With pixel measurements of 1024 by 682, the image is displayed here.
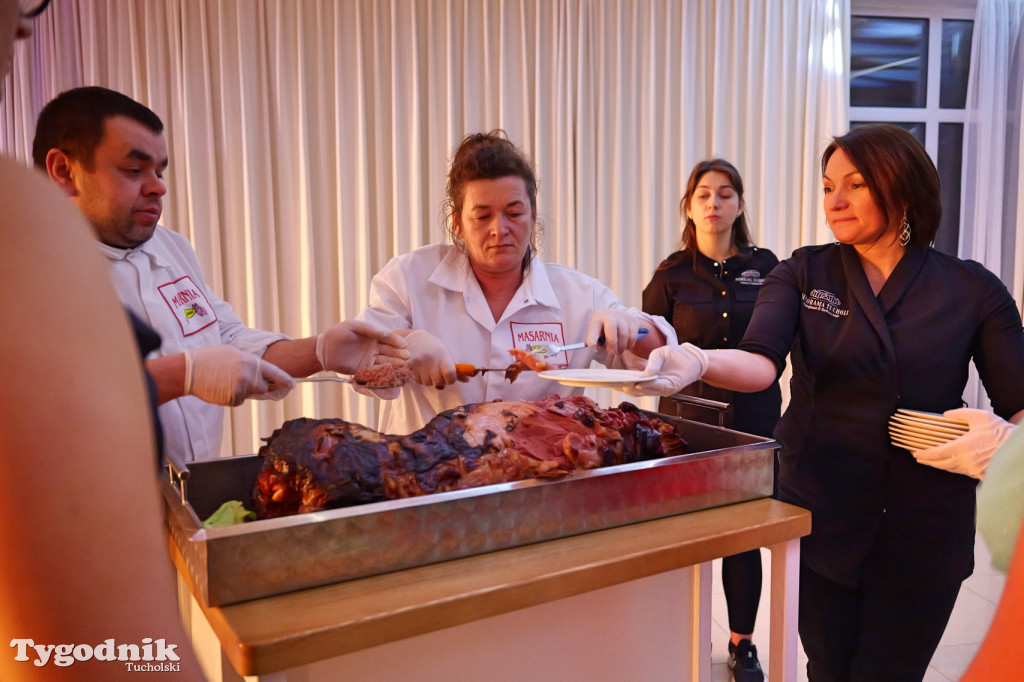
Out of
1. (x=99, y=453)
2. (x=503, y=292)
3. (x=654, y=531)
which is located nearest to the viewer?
(x=99, y=453)

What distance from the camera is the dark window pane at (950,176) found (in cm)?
500

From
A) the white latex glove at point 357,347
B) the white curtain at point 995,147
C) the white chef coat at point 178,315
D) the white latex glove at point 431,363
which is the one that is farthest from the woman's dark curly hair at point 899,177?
the white curtain at point 995,147

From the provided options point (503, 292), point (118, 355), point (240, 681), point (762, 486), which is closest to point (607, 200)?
point (503, 292)

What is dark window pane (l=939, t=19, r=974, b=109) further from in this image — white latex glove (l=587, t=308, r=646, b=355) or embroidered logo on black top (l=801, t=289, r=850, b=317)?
white latex glove (l=587, t=308, r=646, b=355)

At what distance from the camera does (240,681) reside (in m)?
1.09

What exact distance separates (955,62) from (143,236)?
554cm

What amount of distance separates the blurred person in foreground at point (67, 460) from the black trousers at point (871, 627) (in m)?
1.99

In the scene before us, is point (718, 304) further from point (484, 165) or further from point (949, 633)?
point (949, 633)

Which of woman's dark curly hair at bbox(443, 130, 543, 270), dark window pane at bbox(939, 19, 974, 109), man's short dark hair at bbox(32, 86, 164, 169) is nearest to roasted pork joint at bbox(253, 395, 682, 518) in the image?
woman's dark curly hair at bbox(443, 130, 543, 270)

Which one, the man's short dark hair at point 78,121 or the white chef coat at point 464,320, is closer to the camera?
the man's short dark hair at point 78,121

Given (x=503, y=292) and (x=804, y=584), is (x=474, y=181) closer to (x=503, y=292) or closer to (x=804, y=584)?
(x=503, y=292)

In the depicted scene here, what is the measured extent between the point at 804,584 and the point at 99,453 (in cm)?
209

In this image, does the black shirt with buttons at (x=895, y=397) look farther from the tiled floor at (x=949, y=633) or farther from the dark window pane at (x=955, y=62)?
the dark window pane at (x=955, y=62)

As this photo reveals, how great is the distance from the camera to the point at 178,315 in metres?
2.12
